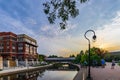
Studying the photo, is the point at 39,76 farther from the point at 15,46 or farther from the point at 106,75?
the point at 15,46

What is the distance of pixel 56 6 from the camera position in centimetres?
896

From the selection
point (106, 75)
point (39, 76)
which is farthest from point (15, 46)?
point (106, 75)

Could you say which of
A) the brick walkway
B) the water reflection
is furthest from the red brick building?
the brick walkway

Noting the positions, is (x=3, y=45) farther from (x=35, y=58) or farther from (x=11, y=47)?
(x=35, y=58)

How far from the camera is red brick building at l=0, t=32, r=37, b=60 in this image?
266 feet

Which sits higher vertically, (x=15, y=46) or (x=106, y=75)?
(x=15, y=46)

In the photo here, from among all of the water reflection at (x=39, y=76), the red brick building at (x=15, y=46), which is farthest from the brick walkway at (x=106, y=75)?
the red brick building at (x=15, y=46)

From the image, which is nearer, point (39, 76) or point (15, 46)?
point (39, 76)

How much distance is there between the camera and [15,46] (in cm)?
8656

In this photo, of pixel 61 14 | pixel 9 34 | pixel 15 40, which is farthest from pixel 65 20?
pixel 15 40

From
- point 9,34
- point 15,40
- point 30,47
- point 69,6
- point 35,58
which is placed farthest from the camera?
point 35,58

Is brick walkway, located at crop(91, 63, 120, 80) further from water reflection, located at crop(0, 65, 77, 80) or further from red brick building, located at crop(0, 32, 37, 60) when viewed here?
red brick building, located at crop(0, 32, 37, 60)

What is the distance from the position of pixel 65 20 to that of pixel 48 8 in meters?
0.85

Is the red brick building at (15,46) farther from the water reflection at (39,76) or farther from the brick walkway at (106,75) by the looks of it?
the brick walkway at (106,75)
